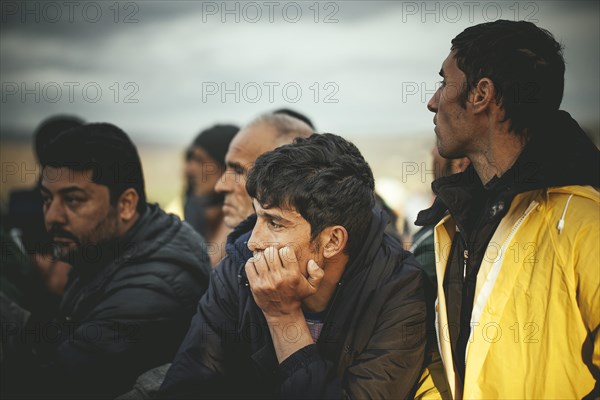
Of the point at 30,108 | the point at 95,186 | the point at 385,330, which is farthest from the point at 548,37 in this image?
the point at 30,108

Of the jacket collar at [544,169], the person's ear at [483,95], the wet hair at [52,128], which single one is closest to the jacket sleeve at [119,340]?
the jacket collar at [544,169]

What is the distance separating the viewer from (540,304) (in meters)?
1.93

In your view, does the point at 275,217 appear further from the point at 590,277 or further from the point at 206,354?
the point at 590,277

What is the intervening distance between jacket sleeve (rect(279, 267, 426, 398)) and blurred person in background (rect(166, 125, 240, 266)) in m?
2.67

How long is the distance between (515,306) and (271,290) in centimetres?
85

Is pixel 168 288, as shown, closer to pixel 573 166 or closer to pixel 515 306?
pixel 515 306

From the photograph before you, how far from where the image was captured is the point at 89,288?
121 inches

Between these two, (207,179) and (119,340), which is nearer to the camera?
(119,340)

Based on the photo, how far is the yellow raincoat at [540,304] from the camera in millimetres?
1862

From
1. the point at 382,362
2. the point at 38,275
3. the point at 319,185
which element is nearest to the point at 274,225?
the point at 319,185

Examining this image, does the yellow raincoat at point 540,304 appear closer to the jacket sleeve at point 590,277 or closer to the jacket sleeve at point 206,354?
the jacket sleeve at point 590,277

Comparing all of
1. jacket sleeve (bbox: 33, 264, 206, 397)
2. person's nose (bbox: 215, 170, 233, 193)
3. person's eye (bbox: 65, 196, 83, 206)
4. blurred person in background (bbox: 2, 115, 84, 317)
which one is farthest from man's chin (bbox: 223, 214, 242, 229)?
blurred person in background (bbox: 2, 115, 84, 317)

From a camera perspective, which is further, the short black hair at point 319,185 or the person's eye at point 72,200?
the person's eye at point 72,200

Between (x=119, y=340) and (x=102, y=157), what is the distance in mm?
1007
